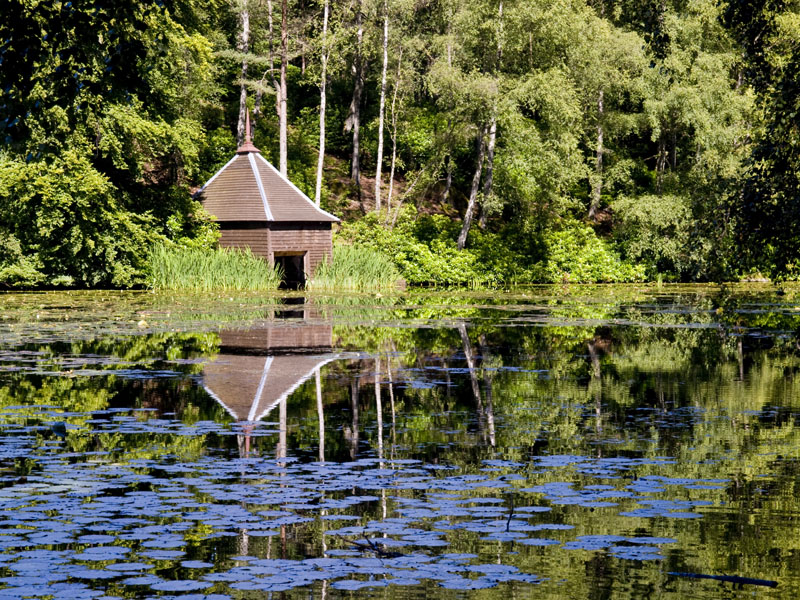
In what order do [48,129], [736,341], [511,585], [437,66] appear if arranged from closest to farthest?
[511,585] → [48,129] → [736,341] → [437,66]

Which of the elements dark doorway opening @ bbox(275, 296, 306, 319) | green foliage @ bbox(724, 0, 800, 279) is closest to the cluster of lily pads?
green foliage @ bbox(724, 0, 800, 279)

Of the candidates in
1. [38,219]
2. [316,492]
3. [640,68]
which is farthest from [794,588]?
[640,68]

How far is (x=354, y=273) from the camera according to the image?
40.8m

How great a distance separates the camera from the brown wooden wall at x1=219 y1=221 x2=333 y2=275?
134 ft

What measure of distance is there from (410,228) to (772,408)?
34.3m

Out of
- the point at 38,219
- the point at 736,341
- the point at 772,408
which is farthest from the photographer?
the point at 38,219

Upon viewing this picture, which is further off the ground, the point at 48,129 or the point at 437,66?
the point at 437,66

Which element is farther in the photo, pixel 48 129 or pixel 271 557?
pixel 48 129

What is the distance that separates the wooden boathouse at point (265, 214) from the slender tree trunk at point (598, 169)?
15389 mm

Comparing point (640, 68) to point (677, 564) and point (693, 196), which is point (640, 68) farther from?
point (677, 564)

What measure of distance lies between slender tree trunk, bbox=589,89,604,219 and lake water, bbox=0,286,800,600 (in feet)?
102

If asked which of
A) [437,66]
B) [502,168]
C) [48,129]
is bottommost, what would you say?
[48,129]

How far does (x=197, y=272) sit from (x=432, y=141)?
1587 cm

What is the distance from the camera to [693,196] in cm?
4528
